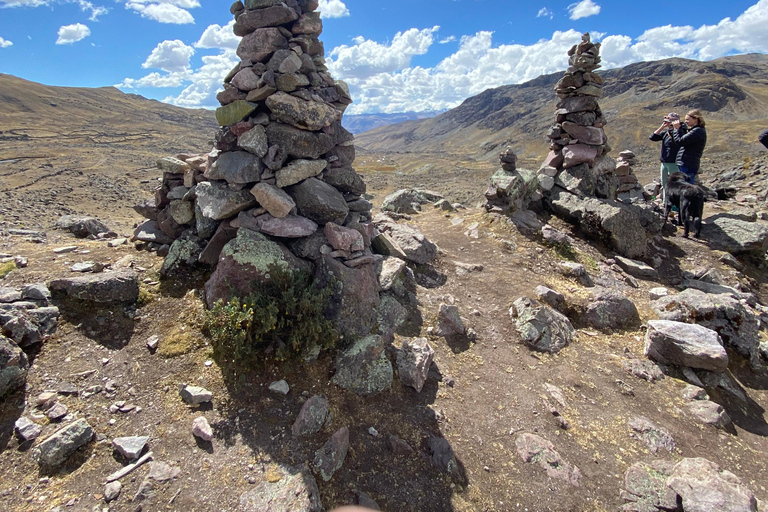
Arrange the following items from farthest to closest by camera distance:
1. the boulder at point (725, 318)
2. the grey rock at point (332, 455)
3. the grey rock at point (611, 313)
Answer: the grey rock at point (611, 313) → the boulder at point (725, 318) → the grey rock at point (332, 455)

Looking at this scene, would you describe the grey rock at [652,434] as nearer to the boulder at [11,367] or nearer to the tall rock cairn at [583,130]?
the boulder at [11,367]

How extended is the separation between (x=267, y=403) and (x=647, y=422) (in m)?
6.45

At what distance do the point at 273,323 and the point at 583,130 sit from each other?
14.9 m

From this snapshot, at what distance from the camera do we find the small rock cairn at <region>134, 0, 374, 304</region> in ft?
25.5

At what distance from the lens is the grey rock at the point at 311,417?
5703 mm

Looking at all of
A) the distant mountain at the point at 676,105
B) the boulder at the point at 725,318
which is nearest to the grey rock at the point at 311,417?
the boulder at the point at 725,318

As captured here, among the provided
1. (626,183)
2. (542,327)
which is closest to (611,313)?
(542,327)

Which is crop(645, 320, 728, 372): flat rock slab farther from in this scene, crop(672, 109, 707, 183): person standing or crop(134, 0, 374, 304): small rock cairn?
crop(672, 109, 707, 183): person standing

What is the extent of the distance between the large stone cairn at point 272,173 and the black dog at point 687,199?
520 inches

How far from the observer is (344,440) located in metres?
5.61

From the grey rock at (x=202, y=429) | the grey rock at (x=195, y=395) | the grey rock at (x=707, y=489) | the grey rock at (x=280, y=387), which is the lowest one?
the grey rock at (x=707, y=489)

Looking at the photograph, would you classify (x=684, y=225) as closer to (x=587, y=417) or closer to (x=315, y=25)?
(x=587, y=417)

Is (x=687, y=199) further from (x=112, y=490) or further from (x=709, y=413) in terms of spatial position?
(x=112, y=490)

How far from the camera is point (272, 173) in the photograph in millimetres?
8039
